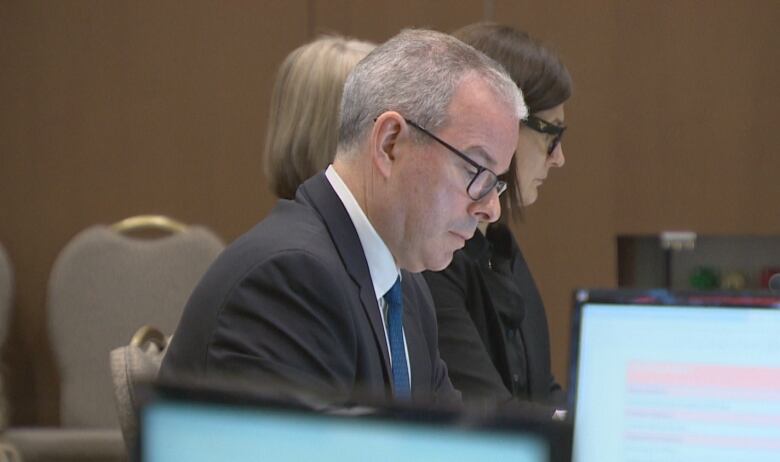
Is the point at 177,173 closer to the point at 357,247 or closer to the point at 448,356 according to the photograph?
the point at 448,356

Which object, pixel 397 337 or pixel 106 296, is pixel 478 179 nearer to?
pixel 397 337

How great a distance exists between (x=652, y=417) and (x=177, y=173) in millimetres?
3525

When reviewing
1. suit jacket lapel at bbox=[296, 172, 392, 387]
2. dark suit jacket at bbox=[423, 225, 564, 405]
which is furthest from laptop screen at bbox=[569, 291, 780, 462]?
dark suit jacket at bbox=[423, 225, 564, 405]

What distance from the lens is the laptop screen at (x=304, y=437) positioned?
0.79 meters

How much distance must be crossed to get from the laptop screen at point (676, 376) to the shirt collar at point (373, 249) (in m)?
0.54

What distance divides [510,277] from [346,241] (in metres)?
0.84

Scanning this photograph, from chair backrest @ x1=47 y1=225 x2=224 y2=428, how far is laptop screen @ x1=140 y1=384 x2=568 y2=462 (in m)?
3.40

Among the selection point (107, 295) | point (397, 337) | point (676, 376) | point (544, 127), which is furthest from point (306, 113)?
point (107, 295)

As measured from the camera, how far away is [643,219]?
173 inches

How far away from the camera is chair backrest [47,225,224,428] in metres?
4.28

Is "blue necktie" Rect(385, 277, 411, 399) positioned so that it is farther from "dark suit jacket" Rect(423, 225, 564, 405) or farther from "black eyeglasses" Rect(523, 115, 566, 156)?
"black eyeglasses" Rect(523, 115, 566, 156)

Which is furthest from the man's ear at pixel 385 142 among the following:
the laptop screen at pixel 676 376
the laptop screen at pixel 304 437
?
the laptop screen at pixel 304 437

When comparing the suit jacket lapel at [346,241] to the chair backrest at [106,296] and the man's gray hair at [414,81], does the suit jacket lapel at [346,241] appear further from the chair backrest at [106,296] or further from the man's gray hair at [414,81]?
the chair backrest at [106,296]

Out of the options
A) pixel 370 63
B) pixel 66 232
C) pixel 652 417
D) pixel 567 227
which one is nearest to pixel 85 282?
pixel 66 232
